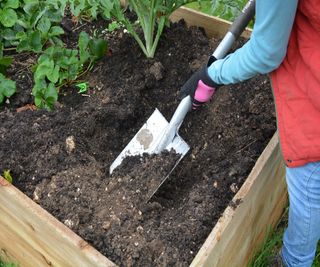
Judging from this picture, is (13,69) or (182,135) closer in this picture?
(182,135)

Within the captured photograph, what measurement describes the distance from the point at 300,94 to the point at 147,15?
1051 millimetres

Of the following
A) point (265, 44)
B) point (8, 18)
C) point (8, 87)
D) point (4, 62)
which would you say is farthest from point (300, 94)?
point (8, 18)

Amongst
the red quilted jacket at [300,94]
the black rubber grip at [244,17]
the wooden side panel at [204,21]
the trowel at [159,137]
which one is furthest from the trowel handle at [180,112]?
the wooden side panel at [204,21]

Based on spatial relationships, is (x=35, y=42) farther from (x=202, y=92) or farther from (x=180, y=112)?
(x=202, y=92)

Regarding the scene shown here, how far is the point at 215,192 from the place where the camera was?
6.31 feet

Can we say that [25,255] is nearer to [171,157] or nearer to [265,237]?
[171,157]

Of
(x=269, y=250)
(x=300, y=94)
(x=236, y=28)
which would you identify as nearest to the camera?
(x=300, y=94)

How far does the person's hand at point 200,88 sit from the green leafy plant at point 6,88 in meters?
0.80

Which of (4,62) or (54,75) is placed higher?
(54,75)

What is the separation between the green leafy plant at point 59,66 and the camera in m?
2.29

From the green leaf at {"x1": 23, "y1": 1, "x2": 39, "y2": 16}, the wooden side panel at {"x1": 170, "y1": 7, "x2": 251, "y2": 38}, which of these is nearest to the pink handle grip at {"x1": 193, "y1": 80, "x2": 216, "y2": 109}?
the wooden side panel at {"x1": 170, "y1": 7, "x2": 251, "y2": 38}

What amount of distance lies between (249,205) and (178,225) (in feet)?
0.93

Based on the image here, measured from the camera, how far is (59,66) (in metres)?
2.36

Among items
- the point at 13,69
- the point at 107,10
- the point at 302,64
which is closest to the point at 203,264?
the point at 302,64
